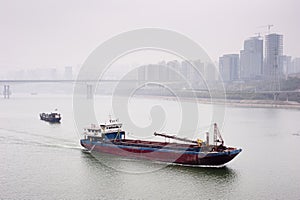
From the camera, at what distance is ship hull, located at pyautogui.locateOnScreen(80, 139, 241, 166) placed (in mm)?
9945

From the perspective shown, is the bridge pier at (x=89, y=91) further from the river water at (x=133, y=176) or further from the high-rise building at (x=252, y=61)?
the river water at (x=133, y=176)

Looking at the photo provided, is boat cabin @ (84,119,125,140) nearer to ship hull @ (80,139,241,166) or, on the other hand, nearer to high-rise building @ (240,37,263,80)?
ship hull @ (80,139,241,166)

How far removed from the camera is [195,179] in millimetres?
9109

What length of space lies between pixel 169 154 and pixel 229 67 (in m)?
62.3

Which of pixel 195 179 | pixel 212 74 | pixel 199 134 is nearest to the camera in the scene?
pixel 195 179

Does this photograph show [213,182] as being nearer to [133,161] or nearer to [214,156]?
[214,156]

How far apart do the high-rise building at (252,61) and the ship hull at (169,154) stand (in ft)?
201

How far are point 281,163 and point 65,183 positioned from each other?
21.7 ft

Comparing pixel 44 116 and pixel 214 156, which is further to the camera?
pixel 44 116

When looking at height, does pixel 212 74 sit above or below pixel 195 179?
above

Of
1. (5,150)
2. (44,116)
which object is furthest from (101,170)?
(44,116)

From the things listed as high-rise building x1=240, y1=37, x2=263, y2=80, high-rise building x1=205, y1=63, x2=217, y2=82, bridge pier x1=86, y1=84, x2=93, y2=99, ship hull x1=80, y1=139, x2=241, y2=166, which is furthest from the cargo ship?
high-rise building x1=240, y1=37, x2=263, y2=80

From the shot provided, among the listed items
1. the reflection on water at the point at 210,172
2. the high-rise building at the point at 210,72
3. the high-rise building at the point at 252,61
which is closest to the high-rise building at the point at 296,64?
the high-rise building at the point at 252,61

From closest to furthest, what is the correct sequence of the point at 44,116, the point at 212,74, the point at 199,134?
the point at 199,134 → the point at 44,116 → the point at 212,74
